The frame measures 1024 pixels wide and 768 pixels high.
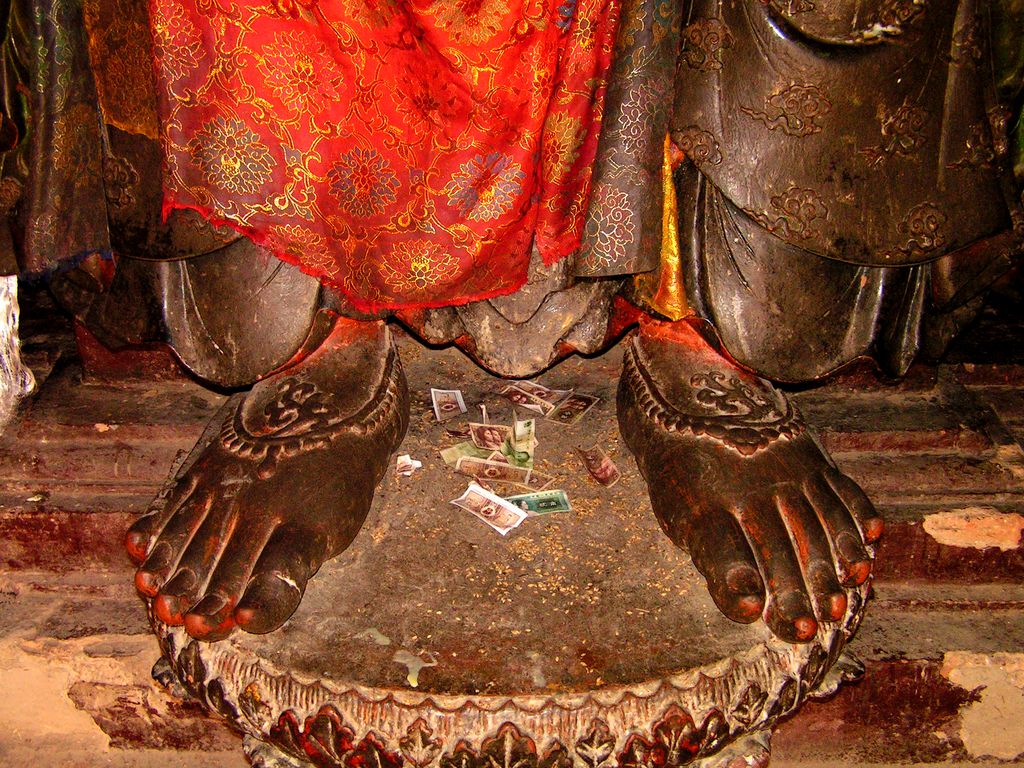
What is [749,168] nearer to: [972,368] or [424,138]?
[424,138]

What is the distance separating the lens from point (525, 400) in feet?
6.88

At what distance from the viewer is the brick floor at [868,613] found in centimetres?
192

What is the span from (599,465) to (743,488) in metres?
0.34

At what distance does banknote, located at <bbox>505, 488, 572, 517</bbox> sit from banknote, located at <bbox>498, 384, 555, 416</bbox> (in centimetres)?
27

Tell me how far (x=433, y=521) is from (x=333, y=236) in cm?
48

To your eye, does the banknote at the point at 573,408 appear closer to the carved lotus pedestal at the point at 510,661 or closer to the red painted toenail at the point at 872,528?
the carved lotus pedestal at the point at 510,661

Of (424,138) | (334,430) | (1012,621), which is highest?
(424,138)

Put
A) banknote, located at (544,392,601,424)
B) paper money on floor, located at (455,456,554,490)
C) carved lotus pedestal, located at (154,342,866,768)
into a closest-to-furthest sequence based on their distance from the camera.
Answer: carved lotus pedestal, located at (154,342,866,768) → paper money on floor, located at (455,456,554,490) → banknote, located at (544,392,601,424)

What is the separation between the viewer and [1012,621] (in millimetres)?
1948

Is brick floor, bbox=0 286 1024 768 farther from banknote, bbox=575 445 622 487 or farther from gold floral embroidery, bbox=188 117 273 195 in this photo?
gold floral embroidery, bbox=188 117 273 195

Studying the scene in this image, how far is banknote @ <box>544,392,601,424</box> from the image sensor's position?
6.65ft

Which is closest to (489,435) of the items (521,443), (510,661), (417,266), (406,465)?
(521,443)

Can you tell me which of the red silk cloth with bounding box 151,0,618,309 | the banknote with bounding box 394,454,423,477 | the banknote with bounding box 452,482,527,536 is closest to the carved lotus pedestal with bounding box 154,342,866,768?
the banknote with bounding box 452,482,527,536

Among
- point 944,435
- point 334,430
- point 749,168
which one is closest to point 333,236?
point 334,430
